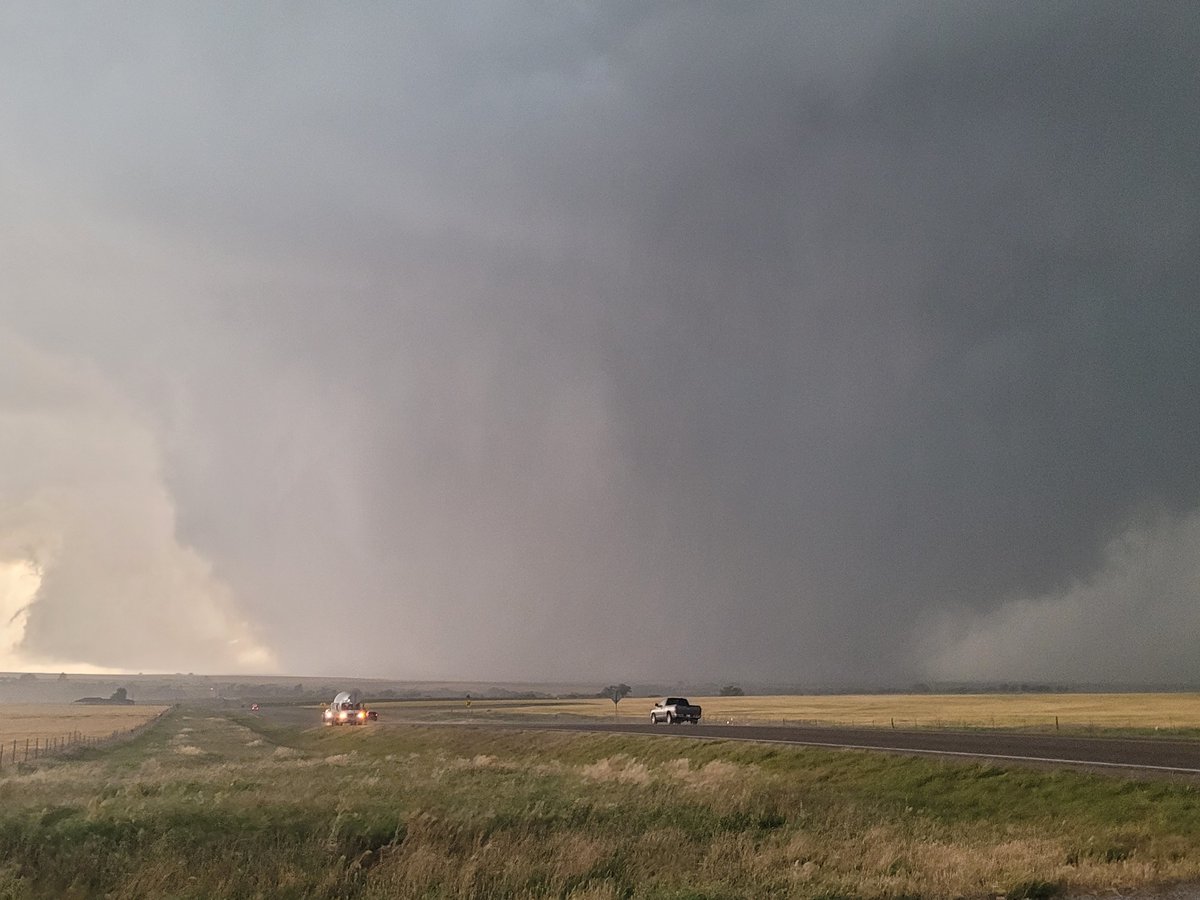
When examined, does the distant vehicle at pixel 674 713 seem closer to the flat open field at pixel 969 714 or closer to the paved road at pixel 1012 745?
the flat open field at pixel 969 714

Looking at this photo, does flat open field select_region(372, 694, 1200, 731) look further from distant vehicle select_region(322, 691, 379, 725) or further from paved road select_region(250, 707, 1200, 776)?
paved road select_region(250, 707, 1200, 776)

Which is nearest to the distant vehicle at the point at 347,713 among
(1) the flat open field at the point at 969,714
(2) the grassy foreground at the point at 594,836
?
(1) the flat open field at the point at 969,714

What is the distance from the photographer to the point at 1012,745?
3622 centimetres

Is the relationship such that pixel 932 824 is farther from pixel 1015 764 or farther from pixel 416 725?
pixel 416 725

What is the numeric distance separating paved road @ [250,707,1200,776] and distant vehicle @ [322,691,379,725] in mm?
44605

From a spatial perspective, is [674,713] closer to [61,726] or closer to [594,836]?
[594,836]

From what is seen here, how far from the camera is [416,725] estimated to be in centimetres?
7631

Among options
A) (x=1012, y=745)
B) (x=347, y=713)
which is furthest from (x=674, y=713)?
(x=1012, y=745)

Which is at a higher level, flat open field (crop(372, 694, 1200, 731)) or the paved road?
the paved road

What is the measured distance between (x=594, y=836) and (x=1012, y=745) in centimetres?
2563

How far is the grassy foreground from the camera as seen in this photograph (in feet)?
47.3

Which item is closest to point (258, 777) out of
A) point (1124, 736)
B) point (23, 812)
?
point (23, 812)

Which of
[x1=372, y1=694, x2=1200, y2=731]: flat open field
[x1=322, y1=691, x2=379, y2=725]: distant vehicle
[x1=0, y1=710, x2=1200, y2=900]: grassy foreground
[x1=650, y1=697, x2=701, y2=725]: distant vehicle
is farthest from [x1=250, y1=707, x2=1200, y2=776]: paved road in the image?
[x1=322, y1=691, x2=379, y2=725]: distant vehicle

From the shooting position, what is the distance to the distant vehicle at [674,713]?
7012 centimetres
